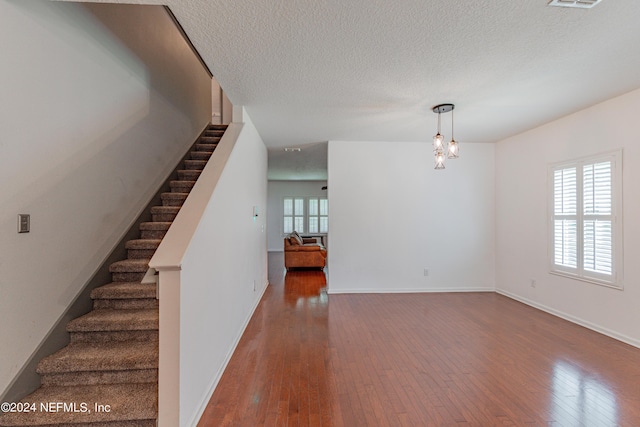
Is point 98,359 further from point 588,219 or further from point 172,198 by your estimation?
point 588,219

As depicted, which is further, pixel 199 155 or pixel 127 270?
pixel 199 155

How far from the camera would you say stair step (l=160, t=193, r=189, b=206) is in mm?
3359

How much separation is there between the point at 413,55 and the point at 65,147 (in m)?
2.71

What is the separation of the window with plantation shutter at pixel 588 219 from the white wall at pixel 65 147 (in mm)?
5097

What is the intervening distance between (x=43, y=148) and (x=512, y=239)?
18.7ft

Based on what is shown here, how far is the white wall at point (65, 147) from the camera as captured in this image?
5.59 ft

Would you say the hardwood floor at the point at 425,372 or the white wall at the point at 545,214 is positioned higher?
the white wall at the point at 545,214

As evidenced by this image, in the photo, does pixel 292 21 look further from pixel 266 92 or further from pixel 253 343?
pixel 253 343

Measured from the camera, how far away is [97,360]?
75.0 inches

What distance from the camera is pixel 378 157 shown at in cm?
498

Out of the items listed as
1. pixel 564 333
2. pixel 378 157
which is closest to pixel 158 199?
pixel 378 157

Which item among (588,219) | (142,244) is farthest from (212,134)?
(588,219)

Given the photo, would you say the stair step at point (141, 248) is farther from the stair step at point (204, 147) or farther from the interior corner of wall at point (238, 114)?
the stair step at point (204, 147)

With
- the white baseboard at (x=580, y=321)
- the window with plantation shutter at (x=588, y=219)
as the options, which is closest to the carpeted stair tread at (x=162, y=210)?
the window with plantation shutter at (x=588, y=219)
